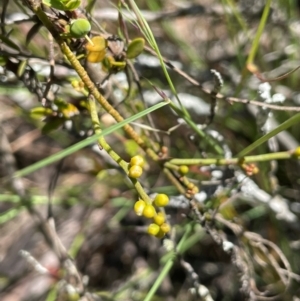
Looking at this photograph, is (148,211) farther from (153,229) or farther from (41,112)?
A: (41,112)

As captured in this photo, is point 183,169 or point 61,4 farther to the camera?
point 183,169

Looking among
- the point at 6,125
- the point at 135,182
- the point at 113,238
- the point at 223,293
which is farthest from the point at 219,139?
the point at 6,125

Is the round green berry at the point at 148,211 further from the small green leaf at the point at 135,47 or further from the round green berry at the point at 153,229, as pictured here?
the small green leaf at the point at 135,47

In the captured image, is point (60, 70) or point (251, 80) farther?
point (251, 80)

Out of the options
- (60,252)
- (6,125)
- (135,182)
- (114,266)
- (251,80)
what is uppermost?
(135,182)

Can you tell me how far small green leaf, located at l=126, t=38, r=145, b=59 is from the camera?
0.75 metres

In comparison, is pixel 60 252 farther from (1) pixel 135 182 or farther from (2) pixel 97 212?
(1) pixel 135 182

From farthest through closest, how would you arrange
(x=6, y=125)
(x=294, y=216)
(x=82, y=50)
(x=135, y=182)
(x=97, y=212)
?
(x=6, y=125), (x=97, y=212), (x=294, y=216), (x=82, y=50), (x=135, y=182)

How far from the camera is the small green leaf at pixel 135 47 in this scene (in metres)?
0.75

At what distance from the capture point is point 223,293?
135cm

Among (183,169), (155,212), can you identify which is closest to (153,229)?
(155,212)

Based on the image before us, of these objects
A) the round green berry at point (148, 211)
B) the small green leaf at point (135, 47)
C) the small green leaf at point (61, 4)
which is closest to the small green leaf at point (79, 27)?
the small green leaf at point (61, 4)

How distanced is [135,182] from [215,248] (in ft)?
2.74

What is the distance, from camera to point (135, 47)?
29.7 inches
